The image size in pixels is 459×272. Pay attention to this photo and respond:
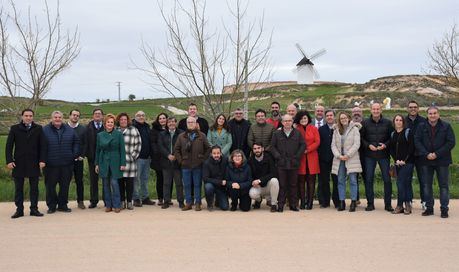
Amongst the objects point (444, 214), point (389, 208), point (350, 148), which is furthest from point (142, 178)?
point (444, 214)

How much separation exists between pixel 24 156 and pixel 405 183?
20.1ft

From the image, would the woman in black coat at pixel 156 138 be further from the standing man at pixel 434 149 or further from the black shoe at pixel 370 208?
the standing man at pixel 434 149

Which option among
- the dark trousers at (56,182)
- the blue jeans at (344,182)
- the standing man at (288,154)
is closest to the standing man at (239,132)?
the standing man at (288,154)

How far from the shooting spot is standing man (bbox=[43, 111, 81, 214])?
8836mm

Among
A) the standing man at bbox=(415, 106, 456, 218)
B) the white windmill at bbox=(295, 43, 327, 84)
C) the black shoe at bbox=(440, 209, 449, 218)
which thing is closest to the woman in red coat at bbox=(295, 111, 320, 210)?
the standing man at bbox=(415, 106, 456, 218)

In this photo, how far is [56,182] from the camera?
29.3ft

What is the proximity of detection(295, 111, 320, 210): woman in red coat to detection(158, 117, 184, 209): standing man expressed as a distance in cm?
212

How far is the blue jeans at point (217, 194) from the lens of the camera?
29.5 feet

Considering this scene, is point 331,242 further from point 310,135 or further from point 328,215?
point 310,135

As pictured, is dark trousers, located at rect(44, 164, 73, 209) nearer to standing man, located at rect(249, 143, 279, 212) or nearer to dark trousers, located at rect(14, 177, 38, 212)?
dark trousers, located at rect(14, 177, 38, 212)

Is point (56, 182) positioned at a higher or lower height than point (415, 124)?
lower

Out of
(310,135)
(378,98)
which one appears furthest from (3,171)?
(378,98)

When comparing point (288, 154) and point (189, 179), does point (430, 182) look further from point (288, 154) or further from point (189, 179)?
point (189, 179)

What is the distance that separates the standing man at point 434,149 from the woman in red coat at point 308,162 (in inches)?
64.8
